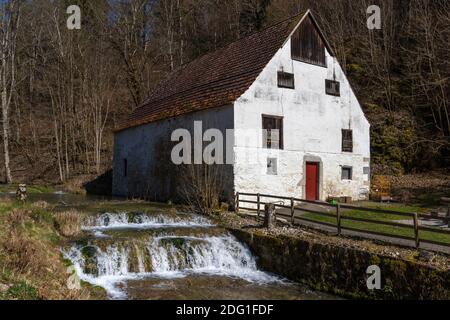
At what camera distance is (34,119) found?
40656mm

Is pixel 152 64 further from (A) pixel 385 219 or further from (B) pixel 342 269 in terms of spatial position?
(B) pixel 342 269

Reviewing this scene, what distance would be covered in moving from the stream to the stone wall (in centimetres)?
39

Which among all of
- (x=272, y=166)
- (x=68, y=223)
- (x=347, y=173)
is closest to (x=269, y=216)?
(x=272, y=166)

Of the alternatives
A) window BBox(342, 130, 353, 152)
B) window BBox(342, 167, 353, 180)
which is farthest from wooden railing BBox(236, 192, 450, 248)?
window BBox(342, 130, 353, 152)

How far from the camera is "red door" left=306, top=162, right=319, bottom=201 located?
20.8 meters

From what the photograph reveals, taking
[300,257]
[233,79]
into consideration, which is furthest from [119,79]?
[300,257]

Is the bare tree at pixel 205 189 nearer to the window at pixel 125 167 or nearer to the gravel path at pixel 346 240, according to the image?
the gravel path at pixel 346 240

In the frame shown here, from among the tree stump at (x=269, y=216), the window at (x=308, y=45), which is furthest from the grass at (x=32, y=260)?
the window at (x=308, y=45)

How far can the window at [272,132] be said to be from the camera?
1938 centimetres

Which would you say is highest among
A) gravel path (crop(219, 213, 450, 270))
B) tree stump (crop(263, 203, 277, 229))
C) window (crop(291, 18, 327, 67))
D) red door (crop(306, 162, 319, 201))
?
window (crop(291, 18, 327, 67))

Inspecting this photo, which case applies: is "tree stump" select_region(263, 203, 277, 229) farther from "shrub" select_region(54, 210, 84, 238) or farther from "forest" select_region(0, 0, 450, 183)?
"forest" select_region(0, 0, 450, 183)

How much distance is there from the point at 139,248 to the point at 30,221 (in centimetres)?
339

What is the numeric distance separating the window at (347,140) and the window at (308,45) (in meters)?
3.79
